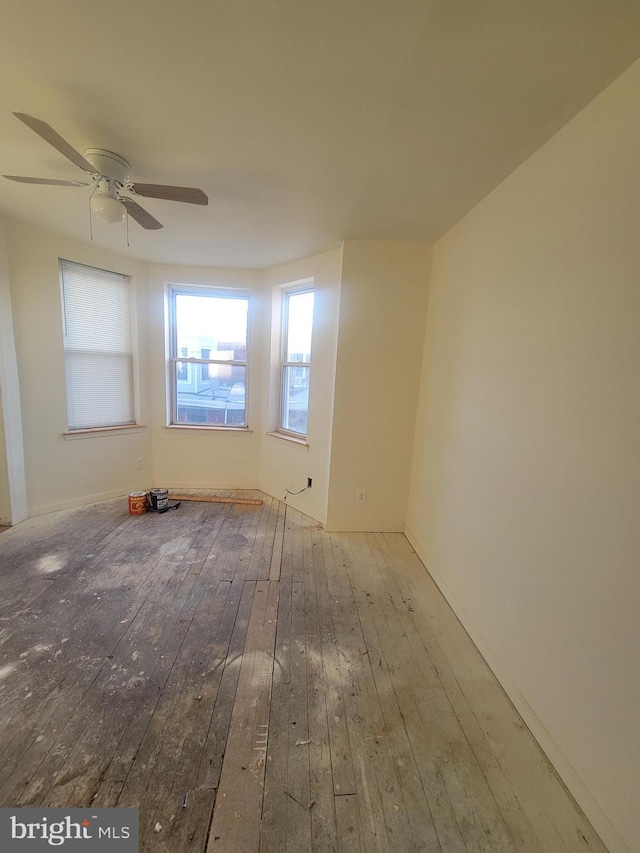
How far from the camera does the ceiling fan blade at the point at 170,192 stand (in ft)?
5.13

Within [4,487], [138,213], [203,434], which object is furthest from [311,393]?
[4,487]

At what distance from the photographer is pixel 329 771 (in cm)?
117

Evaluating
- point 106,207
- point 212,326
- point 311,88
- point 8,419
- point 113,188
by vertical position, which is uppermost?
point 311,88

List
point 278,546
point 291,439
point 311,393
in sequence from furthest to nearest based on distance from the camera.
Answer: point 291,439 → point 311,393 → point 278,546

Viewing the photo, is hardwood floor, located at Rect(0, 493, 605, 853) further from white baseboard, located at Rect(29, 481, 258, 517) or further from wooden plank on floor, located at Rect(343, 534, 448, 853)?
white baseboard, located at Rect(29, 481, 258, 517)

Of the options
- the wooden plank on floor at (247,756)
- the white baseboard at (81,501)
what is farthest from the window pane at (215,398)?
the wooden plank on floor at (247,756)

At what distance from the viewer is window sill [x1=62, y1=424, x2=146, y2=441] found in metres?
3.09

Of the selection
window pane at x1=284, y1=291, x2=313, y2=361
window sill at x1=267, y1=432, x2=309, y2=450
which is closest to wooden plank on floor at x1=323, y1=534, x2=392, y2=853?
window sill at x1=267, y1=432, x2=309, y2=450

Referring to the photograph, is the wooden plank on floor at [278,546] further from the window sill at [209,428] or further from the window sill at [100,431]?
the window sill at [100,431]

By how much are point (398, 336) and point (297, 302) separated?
1.29 meters

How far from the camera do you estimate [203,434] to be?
3.72 meters

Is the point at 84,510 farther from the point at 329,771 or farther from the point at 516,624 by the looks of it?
the point at 516,624

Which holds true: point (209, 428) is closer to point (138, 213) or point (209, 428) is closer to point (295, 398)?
point (295, 398)

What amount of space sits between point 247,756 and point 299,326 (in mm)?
3171
